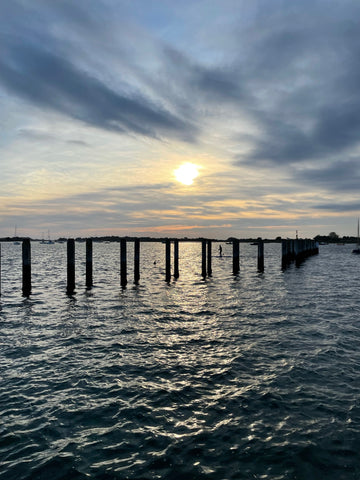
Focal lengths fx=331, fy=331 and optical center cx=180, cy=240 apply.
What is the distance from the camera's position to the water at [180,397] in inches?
236

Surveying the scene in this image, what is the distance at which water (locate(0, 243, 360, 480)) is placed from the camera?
5.99 metres

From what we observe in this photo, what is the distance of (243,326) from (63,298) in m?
14.1

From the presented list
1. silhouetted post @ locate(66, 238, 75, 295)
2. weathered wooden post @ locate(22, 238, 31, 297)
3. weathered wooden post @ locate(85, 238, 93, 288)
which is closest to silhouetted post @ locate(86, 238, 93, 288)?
weathered wooden post @ locate(85, 238, 93, 288)

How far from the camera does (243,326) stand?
51.5 feet

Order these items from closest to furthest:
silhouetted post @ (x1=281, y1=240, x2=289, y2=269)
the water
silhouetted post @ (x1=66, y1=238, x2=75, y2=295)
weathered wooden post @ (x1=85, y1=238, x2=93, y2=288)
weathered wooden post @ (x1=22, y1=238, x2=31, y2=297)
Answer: the water < weathered wooden post @ (x1=22, y1=238, x2=31, y2=297) < silhouetted post @ (x1=66, y1=238, x2=75, y2=295) < weathered wooden post @ (x1=85, y1=238, x2=93, y2=288) < silhouetted post @ (x1=281, y1=240, x2=289, y2=269)

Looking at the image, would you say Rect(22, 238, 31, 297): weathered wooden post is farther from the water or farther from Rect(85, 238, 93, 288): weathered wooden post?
the water

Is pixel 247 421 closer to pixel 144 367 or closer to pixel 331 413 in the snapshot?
pixel 331 413

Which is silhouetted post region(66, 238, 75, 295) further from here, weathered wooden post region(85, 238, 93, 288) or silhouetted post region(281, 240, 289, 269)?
silhouetted post region(281, 240, 289, 269)

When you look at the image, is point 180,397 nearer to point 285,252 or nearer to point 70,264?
point 70,264

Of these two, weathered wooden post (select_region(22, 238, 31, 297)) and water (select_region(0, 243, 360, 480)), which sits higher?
weathered wooden post (select_region(22, 238, 31, 297))

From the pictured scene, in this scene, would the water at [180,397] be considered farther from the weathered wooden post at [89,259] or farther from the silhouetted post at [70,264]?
the weathered wooden post at [89,259]

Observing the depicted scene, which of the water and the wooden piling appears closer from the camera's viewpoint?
the water

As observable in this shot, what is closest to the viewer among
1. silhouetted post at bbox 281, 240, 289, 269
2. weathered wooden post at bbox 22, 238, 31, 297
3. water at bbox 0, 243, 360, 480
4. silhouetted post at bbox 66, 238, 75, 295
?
water at bbox 0, 243, 360, 480

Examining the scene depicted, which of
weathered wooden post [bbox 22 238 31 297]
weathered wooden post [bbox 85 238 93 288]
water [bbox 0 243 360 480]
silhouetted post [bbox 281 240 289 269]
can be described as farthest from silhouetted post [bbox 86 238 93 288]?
silhouetted post [bbox 281 240 289 269]
